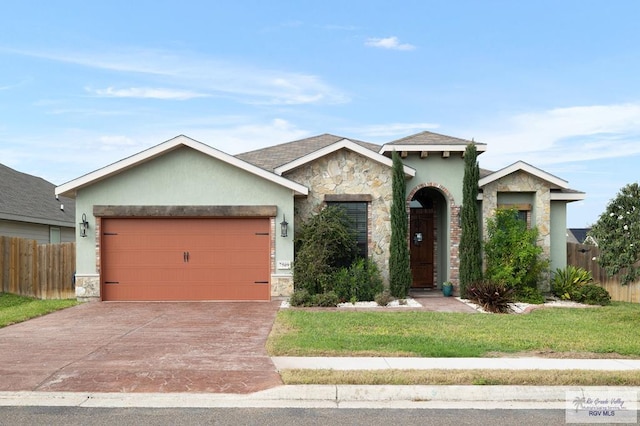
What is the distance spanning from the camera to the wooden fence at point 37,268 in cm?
1689

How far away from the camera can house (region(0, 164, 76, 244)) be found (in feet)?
70.5

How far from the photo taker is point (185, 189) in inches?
622

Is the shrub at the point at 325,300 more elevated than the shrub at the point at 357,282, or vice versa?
the shrub at the point at 357,282

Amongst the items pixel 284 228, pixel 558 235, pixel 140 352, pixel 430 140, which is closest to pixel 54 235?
pixel 284 228

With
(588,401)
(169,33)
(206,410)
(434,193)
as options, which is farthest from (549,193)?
(206,410)

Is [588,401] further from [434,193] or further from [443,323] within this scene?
[434,193]

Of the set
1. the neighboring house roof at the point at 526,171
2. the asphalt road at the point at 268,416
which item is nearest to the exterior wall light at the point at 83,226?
the asphalt road at the point at 268,416

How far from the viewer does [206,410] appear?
602cm

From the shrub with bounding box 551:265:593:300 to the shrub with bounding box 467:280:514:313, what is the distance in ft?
9.90

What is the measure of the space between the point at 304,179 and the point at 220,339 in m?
7.62

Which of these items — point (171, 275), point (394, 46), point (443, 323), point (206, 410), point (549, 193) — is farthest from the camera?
point (394, 46)

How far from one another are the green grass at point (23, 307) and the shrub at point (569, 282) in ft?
46.8

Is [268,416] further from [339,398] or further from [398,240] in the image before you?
[398,240]

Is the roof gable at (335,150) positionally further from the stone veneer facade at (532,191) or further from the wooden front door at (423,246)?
the stone veneer facade at (532,191)
